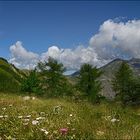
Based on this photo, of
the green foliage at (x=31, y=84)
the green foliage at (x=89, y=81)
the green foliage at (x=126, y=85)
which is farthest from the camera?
the green foliage at (x=126, y=85)

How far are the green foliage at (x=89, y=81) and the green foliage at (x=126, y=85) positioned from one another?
9406 mm

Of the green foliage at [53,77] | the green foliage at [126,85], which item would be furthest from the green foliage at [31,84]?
the green foliage at [126,85]

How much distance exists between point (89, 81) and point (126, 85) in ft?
40.9

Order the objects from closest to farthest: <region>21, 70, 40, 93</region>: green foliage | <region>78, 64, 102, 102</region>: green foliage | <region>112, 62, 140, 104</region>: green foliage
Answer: <region>78, 64, 102, 102</region>: green foliage
<region>21, 70, 40, 93</region>: green foliage
<region>112, 62, 140, 104</region>: green foliage

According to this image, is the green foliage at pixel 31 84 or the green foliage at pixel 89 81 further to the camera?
the green foliage at pixel 31 84

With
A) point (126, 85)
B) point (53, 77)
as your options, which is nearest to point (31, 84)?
point (53, 77)

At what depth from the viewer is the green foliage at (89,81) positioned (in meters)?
80.9

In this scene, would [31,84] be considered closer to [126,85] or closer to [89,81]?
[89,81]

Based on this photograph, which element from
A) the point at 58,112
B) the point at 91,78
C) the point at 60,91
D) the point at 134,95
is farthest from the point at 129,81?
the point at 58,112

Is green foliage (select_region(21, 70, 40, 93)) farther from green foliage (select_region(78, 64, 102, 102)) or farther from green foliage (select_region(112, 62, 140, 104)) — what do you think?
green foliage (select_region(112, 62, 140, 104))

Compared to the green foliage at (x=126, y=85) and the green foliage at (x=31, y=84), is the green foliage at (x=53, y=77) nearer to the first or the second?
the green foliage at (x=31, y=84)

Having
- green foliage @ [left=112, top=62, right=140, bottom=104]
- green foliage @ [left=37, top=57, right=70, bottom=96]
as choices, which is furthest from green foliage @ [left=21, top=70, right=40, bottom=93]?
green foliage @ [left=112, top=62, right=140, bottom=104]

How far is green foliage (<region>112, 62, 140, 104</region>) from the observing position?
87.9 meters

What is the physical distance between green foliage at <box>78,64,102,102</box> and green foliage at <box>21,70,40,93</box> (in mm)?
10711
